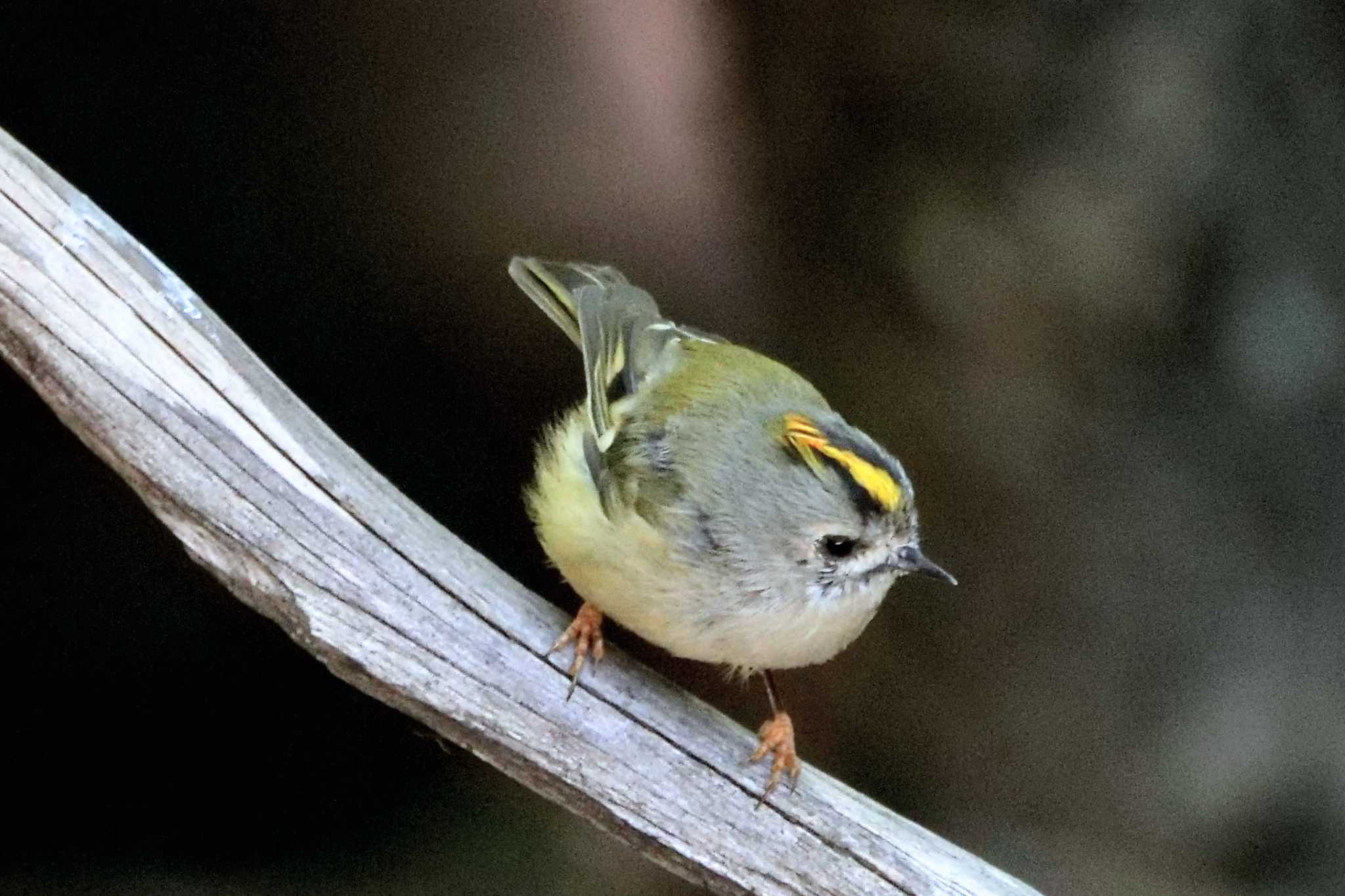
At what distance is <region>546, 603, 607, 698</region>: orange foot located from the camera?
4.80 feet

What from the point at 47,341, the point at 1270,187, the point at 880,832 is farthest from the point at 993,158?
the point at 47,341

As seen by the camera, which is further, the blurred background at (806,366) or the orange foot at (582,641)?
the blurred background at (806,366)

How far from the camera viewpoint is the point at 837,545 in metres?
1.39

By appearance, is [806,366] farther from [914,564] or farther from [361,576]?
[361,576]

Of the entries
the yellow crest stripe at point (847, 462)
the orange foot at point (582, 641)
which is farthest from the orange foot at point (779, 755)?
the yellow crest stripe at point (847, 462)

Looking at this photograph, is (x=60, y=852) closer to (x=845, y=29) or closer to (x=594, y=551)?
(x=594, y=551)

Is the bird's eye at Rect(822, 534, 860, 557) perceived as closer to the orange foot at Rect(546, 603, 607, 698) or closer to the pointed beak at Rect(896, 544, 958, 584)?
the pointed beak at Rect(896, 544, 958, 584)

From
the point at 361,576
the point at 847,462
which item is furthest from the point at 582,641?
the point at 847,462

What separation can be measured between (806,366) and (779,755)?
0.60m

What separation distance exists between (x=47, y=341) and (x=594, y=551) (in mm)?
682

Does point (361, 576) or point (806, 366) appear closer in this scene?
point (361, 576)

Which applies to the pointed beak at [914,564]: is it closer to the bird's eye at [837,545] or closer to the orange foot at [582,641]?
the bird's eye at [837,545]

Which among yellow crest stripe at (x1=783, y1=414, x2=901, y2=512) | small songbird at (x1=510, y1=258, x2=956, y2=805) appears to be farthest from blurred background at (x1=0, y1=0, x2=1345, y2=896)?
yellow crest stripe at (x1=783, y1=414, x2=901, y2=512)

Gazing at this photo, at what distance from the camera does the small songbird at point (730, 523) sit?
1391mm
